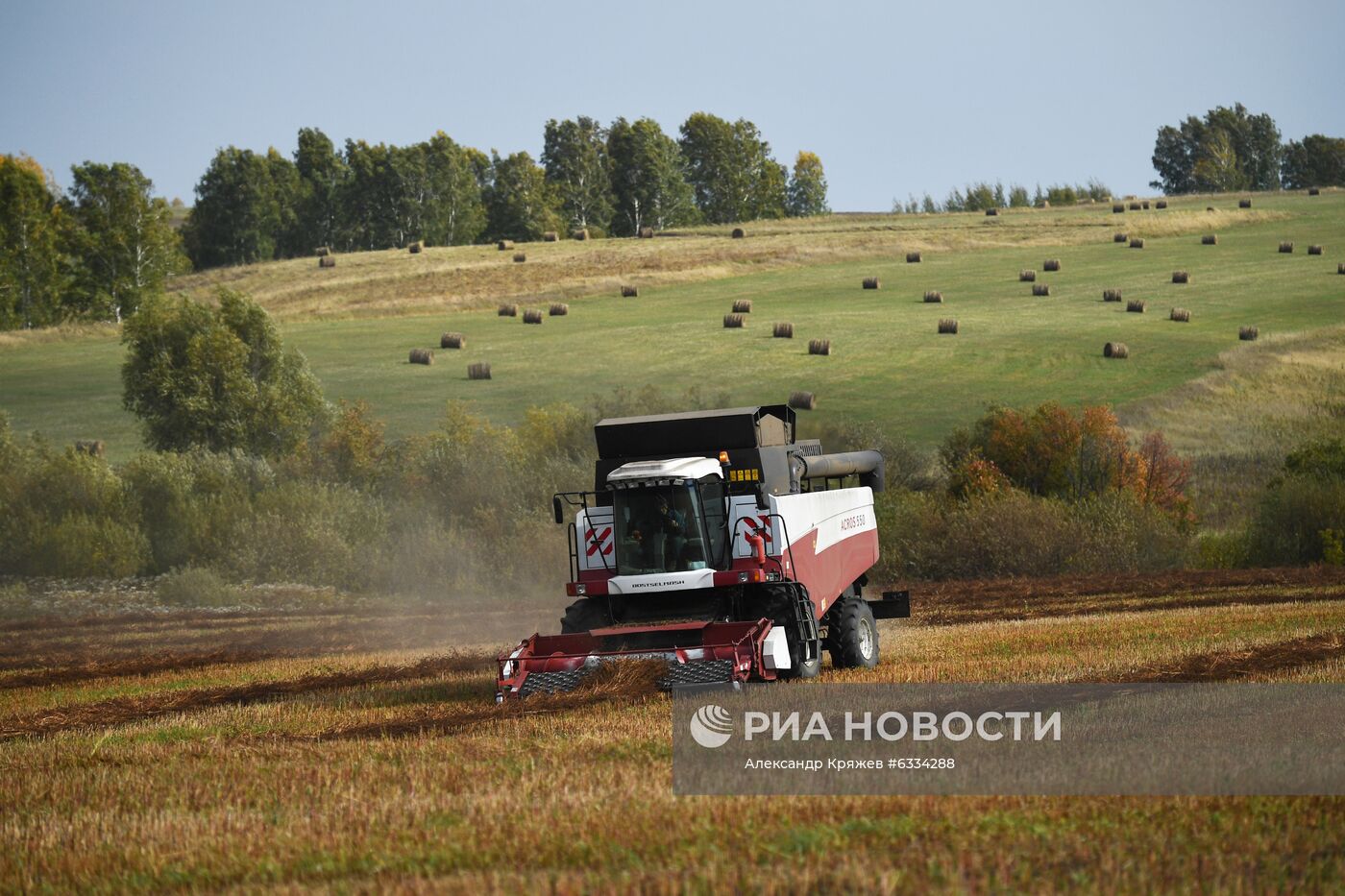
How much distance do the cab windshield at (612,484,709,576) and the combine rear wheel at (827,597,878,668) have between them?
2.23 m

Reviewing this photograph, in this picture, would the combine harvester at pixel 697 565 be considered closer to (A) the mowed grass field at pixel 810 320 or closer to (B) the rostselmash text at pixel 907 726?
(B) the rostselmash text at pixel 907 726

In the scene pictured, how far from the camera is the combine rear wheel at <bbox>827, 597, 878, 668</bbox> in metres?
15.3

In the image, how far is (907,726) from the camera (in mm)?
10102

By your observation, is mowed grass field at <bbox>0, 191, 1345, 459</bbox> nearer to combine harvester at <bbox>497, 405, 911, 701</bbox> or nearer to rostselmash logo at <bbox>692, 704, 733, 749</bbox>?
combine harvester at <bbox>497, 405, 911, 701</bbox>

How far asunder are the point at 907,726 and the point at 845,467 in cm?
707

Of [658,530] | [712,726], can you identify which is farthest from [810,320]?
[712,726]

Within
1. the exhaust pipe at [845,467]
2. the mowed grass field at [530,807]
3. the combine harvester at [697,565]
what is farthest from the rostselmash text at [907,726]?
the exhaust pipe at [845,467]

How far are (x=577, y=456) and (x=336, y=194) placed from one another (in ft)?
277

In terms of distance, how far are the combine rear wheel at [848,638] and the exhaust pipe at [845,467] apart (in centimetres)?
152

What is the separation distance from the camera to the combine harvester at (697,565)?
13.1 m

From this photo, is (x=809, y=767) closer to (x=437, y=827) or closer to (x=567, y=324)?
(x=437, y=827)

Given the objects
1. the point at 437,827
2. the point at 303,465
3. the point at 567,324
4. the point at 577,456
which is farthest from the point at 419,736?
the point at 567,324

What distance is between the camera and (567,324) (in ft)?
199

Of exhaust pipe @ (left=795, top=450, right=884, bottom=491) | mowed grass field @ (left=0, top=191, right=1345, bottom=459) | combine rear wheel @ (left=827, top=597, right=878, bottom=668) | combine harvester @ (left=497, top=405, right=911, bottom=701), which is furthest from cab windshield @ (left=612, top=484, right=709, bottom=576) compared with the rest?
mowed grass field @ (left=0, top=191, right=1345, bottom=459)
